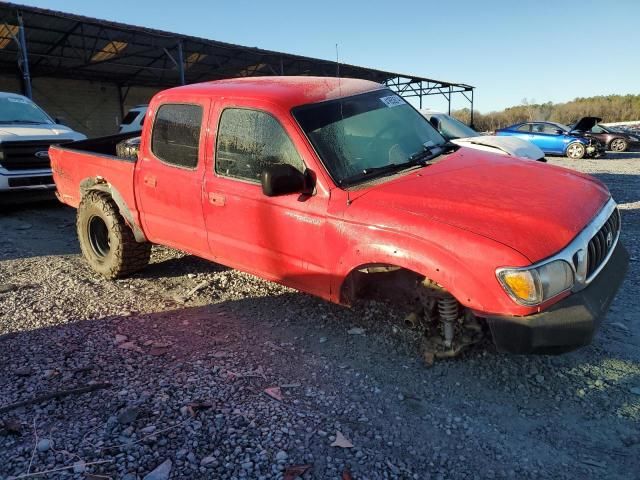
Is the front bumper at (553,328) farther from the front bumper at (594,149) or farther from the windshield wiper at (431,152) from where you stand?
the front bumper at (594,149)

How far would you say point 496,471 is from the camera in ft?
7.41

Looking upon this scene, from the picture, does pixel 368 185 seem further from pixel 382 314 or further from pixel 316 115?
pixel 382 314

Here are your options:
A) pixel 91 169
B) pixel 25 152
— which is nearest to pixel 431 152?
pixel 91 169

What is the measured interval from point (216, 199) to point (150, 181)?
907mm

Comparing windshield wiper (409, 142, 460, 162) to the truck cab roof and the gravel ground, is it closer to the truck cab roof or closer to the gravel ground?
the truck cab roof

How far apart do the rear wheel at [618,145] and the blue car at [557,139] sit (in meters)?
2.67

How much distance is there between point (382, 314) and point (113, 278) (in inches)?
110

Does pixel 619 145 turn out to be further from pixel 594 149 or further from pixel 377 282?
pixel 377 282

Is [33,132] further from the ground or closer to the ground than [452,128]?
further from the ground

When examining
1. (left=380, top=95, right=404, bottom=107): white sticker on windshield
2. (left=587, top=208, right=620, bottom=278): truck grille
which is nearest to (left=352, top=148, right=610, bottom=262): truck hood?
(left=587, top=208, right=620, bottom=278): truck grille

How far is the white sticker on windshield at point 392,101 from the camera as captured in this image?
400 cm

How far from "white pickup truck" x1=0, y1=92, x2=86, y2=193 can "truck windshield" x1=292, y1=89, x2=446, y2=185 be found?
20.4 feet

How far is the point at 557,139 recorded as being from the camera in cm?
1870

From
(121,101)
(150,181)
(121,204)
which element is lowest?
(121,204)
